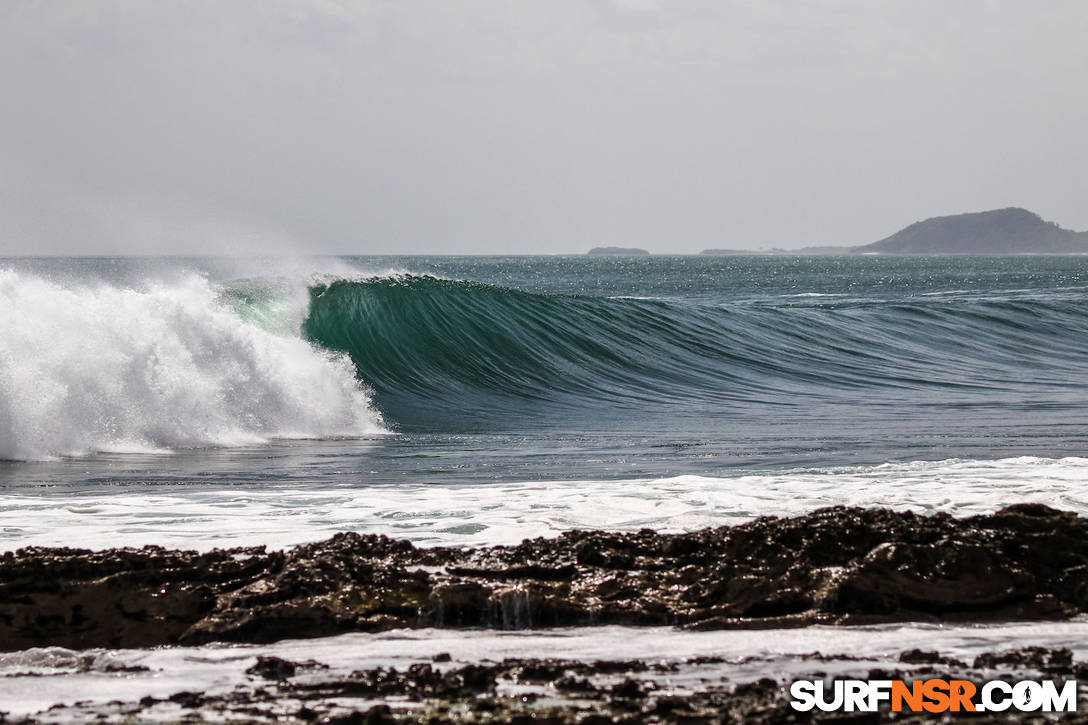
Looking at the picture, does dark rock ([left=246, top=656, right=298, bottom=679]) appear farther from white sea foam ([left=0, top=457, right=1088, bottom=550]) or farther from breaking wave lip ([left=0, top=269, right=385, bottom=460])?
breaking wave lip ([left=0, top=269, right=385, bottom=460])

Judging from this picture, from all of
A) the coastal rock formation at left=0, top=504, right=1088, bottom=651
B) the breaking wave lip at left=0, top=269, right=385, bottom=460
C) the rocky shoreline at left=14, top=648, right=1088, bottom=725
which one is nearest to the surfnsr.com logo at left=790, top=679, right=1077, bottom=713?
the rocky shoreline at left=14, top=648, right=1088, bottom=725

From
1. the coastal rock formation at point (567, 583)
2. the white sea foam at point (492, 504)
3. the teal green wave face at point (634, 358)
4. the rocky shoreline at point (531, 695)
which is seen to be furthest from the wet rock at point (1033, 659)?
the teal green wave face at point (634, 358)

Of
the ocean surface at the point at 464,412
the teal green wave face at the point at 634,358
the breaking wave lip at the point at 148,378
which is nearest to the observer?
Result: the ocean surface at the point at 464,412

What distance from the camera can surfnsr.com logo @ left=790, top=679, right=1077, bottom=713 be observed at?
3.76m

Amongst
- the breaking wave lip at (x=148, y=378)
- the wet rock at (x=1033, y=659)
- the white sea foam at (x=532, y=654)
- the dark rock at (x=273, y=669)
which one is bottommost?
the wet rock at (x=1033, y=659)

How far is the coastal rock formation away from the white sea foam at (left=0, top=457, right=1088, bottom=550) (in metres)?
0.83

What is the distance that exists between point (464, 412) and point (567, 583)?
9716 millimetres

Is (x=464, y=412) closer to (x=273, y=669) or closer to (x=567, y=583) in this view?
(x=567, y=583)

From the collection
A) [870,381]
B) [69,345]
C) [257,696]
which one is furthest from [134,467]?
[870,381]

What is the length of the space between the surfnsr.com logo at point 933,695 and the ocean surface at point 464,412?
2.56m

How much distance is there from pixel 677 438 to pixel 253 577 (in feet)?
23.4

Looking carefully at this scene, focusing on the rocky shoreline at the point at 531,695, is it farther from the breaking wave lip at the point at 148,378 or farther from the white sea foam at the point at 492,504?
the breaking wave lip at the point at 148,378

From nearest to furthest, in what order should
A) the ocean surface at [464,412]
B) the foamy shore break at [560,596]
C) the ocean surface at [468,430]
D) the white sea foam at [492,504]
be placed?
Result: the foamy shore break at [560,596] < the ocean surface at [468,430] < the white sea foam at [492,504] < the ocean surface at [464,412]

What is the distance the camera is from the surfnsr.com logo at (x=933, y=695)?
376 cm
